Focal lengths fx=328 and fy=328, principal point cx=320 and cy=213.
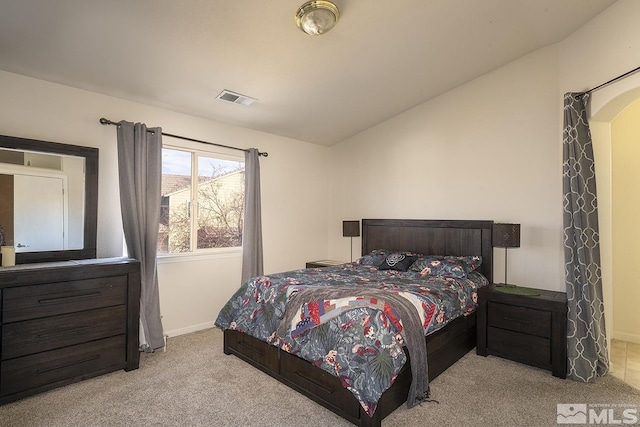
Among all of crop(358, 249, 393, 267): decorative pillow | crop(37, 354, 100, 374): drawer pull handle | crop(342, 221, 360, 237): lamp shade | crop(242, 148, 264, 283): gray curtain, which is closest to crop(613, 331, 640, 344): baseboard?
crop(358, 249, 393, 267): decorative pillow

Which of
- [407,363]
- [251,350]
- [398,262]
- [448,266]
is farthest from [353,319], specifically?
[398,262]

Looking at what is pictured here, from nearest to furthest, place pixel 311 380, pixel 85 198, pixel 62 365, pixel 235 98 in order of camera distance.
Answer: pixel 311 380
pixel 62 365
pixel 85 198
pixel 235 98

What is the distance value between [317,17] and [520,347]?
10.6ft

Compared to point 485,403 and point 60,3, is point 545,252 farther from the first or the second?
point 60,3

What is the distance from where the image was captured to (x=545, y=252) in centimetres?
334

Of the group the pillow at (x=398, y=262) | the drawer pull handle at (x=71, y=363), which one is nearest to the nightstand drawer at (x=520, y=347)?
the pillow at (x=398, y=262)

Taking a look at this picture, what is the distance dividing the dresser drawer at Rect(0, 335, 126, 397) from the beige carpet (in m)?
0.09

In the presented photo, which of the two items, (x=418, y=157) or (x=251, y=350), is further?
(x=418, y=157)

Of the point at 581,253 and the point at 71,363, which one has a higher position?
the point at 581,253

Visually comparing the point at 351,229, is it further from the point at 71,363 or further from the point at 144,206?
the point at 71,363

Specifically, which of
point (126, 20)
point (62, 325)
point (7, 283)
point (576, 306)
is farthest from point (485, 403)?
point (126, 20)

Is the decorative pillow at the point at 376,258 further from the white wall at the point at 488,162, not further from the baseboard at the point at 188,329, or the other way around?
→ the baseboard at the point at 188,329

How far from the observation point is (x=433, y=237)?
13.5 feet

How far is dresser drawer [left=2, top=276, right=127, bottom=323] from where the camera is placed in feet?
7.56
